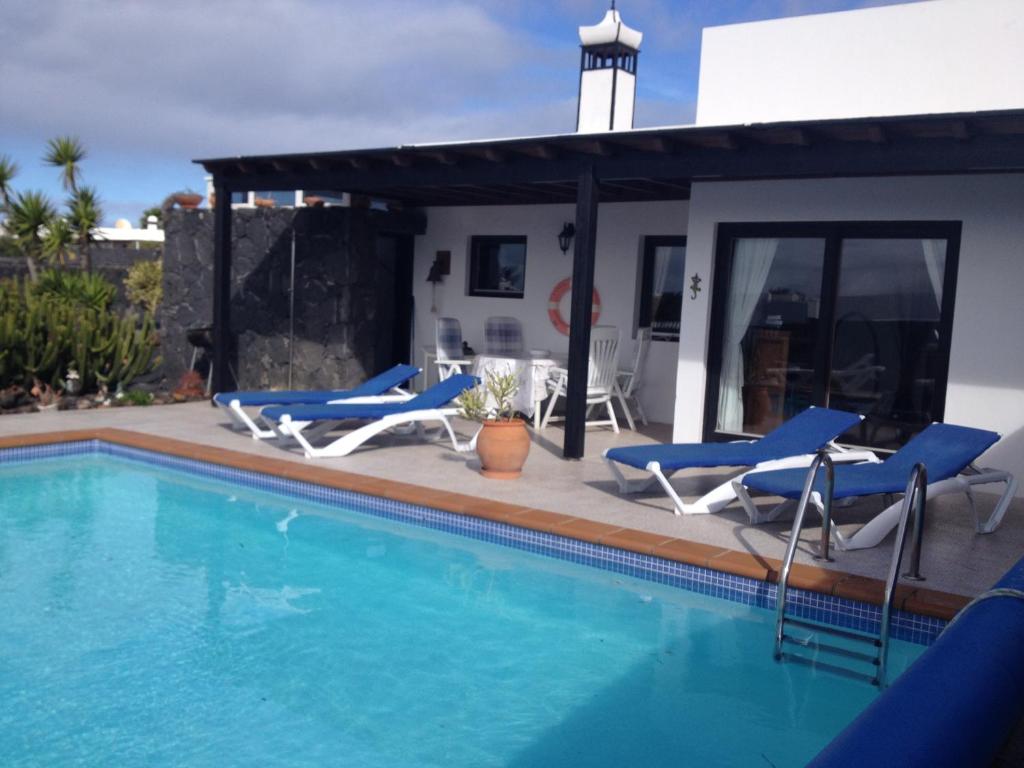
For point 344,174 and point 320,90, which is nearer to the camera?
point 344,174

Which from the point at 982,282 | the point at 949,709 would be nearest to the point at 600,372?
the point at 982,282

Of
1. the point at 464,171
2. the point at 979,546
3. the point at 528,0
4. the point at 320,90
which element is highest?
the point at 528,0

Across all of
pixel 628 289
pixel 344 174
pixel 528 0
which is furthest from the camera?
pixel 528 0

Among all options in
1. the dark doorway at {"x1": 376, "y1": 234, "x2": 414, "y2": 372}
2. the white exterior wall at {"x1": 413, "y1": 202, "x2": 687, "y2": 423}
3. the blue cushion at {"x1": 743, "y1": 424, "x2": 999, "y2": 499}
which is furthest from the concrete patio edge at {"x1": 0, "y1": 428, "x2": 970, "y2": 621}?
the white exterior wall at {"x1": 413, "y1": 202, "x2": 687, "y2": 423}

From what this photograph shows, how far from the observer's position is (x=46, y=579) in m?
5.60

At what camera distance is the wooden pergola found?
666cm

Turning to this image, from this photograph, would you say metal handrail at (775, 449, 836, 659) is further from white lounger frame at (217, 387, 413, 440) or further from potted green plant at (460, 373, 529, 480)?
white lounger frame at (217, 387, 413, 440)

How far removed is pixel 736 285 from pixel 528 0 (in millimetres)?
12228

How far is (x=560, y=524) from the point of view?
6.10 meters

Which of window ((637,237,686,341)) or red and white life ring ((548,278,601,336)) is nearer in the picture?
window ((637,237,686,341))

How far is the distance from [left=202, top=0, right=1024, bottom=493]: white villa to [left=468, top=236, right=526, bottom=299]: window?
8.71ft

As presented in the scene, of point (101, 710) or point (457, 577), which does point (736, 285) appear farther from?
point (101, 710)

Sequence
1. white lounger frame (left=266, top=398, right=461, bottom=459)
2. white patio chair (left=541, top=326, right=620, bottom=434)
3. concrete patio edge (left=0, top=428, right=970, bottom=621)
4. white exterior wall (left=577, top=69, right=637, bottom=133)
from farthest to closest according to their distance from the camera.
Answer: white exterior wall (left=577, top=69, right=637, bottom=133), white patio chair (left=541, top=326, right=620, bottom=434), white lounger frame (left=266, top=398, right=461, bottom=459), concrete patio edge (left=0, top=428, right=970, bottom=621)

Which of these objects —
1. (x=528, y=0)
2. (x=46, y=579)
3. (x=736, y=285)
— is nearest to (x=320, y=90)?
(x=528, y=0)
